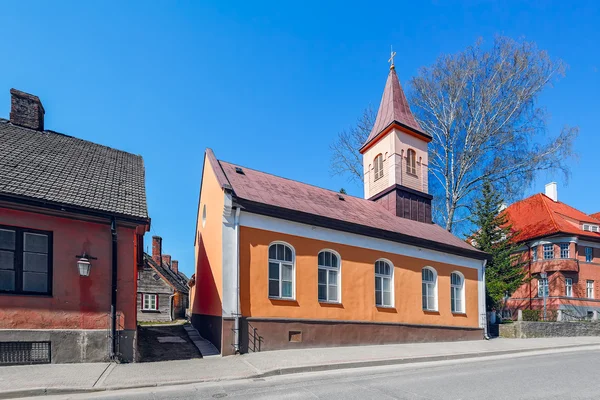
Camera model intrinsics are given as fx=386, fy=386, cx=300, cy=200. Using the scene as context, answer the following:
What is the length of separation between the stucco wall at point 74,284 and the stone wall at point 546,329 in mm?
18015

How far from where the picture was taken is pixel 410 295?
15.7 metres

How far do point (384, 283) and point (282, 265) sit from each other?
4764mm

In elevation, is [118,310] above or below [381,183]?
below

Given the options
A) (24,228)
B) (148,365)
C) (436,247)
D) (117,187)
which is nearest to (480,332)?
(436,247)

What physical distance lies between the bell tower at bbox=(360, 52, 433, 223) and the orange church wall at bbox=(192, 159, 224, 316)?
31.4 ft

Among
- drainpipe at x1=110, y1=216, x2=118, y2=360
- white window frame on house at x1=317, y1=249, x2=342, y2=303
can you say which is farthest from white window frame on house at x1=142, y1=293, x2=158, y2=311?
drainpipe at x1=110, y1=216, x2=118, y2=360

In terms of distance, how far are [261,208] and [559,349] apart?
517 inches

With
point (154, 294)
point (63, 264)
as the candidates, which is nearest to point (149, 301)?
point (154, 294)

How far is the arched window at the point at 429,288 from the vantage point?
1645 cm

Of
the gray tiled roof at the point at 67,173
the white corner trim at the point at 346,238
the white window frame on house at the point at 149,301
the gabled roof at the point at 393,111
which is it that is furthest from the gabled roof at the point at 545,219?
the gray tiled roof at the point at 67,173

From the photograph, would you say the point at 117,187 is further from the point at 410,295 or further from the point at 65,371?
the point at 410,295

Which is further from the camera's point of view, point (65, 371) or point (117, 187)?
point (117, 187)

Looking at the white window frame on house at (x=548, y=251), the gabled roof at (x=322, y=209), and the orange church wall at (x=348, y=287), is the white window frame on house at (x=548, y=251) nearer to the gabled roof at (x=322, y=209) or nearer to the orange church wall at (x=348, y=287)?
the gabled roof at (x=322, y=209)

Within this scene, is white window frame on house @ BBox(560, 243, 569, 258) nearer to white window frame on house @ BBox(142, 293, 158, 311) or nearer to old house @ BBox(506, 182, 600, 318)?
old house @ BBox(506, 182, 600, 318)
